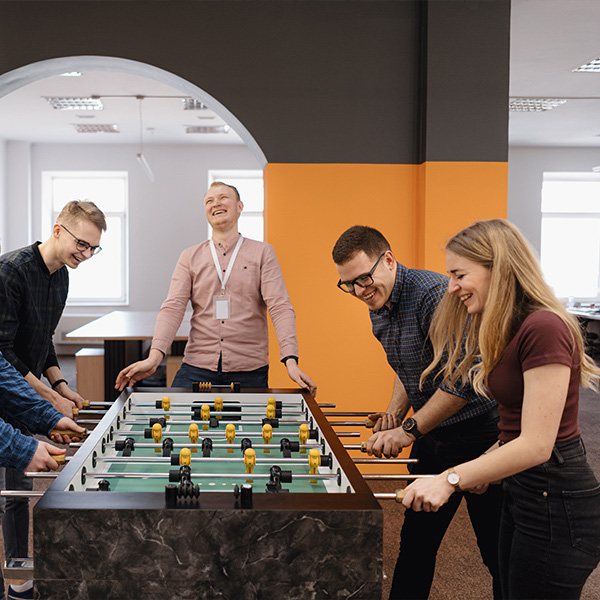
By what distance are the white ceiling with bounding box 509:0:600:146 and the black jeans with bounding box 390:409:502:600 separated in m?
3.54

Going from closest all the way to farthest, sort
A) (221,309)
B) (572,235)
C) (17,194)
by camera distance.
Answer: (221,309) < (17,194) < (572,235)

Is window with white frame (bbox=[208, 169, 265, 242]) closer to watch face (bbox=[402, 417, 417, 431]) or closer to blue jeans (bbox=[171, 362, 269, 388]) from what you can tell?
blue jeans (bbox=[171, 362, 269, 388])

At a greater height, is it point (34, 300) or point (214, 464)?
point (34, 300)

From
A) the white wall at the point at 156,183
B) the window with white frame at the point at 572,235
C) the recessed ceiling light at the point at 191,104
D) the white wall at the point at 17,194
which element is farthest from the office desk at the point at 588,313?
the white wall at the point at 17,194

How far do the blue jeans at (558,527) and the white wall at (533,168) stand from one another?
931cm

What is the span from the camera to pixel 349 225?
4129 millimetres

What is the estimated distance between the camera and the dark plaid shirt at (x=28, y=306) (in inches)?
96.8

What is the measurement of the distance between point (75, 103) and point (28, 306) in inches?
215

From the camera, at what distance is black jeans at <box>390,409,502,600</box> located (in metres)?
2.14

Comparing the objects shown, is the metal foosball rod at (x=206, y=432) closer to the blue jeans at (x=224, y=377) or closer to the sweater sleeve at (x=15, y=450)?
the sweater sleeve at (x=15, y=450)

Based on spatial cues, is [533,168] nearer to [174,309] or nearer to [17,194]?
[17,194]

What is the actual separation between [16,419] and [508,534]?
162cm

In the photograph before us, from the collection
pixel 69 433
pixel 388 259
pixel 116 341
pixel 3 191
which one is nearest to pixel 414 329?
pixel 388 259

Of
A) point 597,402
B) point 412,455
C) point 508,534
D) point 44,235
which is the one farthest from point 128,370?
point 44,235
